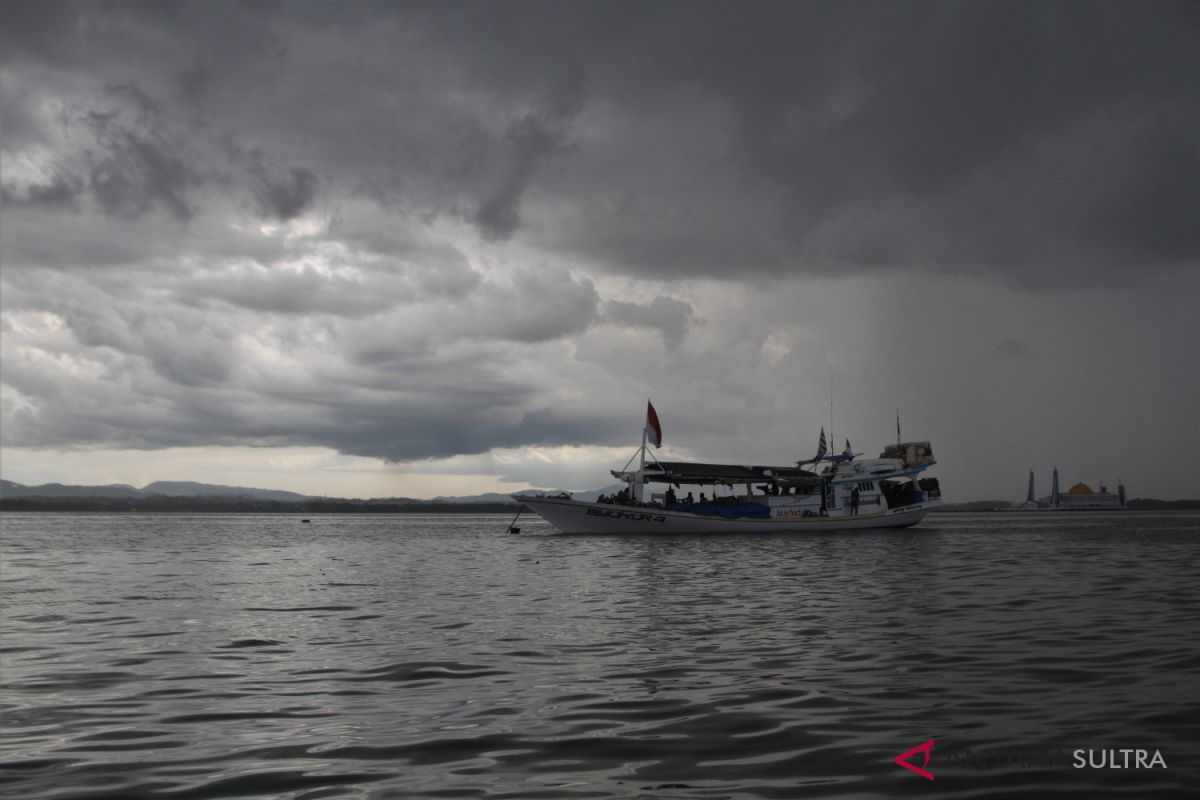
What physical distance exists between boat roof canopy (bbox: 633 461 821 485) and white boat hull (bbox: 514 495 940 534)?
3.10 metres

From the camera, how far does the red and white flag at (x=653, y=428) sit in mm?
66750

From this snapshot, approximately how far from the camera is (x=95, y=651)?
53.2 feet

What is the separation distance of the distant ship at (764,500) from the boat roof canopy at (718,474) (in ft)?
0.25

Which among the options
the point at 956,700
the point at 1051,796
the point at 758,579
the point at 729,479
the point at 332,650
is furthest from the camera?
the point at 729,479

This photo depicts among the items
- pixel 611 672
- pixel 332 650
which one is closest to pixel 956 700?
pixel 611 672

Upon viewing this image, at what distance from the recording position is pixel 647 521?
67.1 metres

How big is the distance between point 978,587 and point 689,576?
31.5ft

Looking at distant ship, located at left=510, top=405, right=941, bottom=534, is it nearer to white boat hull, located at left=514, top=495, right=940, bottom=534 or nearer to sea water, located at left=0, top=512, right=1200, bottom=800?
white boat hull, located at left=514, top=495, right=940, bottom=534

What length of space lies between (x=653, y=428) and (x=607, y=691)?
55222 millimetres

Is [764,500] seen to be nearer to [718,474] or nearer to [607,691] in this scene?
[718,474]

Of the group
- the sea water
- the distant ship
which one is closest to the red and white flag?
the distant ship

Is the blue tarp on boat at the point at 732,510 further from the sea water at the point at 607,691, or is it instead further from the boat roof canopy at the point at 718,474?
the sea water at the point at 607,691

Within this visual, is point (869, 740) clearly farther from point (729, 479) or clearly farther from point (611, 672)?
point (729, 479)

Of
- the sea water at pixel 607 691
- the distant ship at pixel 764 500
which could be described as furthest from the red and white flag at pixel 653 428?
the sea water at pixel 607 691
